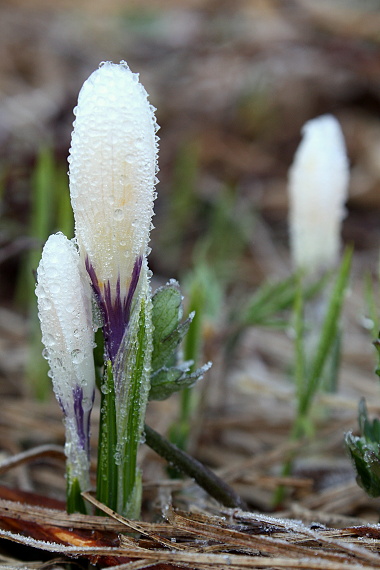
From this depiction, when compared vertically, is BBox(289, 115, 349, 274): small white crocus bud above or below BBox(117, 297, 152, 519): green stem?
above

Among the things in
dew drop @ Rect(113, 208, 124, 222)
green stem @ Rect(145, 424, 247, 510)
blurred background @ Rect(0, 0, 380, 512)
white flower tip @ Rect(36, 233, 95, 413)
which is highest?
blurred background @ Rect(0, 0, 380, 512)

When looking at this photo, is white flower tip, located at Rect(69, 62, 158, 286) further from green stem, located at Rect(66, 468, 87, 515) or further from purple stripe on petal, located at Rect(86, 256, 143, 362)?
green stem, located at Rect(66, 468, 87, 515)

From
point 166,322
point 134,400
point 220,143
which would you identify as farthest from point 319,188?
point 220,143

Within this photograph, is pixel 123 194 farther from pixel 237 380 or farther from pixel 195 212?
pixel 195 212

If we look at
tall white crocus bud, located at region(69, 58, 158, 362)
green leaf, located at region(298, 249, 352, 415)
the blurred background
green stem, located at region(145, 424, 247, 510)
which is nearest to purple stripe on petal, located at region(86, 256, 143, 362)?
tall white crocus bud, located at region(69, 58, 158, 362)

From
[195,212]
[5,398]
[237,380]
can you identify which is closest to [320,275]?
[237,380]

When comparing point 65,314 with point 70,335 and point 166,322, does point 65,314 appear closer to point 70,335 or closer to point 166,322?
point 70,335

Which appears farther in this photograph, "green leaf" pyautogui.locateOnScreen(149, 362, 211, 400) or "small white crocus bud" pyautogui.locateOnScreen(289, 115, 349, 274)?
"small white crocus bud" pyautogui.locateOnScreen(289, 115, 349, 274)

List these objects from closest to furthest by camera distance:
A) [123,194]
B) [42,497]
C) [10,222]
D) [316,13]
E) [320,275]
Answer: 1. [123,194]
2. [42,497]
3. [320,275]
4. [10,222]
5. [316,13]
